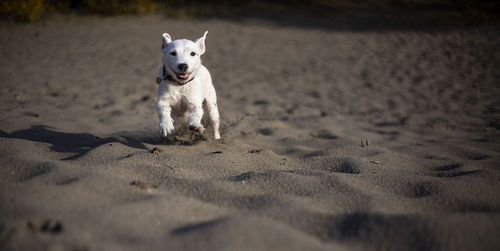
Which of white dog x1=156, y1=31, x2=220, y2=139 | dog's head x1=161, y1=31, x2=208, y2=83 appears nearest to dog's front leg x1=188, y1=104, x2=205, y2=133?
white dog x1=156, y1=31, x2=220, y2=139

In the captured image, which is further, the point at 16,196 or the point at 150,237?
the point at 16,196

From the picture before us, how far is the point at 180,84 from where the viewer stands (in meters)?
3.82

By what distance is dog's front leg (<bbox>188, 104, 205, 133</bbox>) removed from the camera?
355 cm

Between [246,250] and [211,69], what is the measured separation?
30.9ft

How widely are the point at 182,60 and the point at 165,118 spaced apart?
2.18ft

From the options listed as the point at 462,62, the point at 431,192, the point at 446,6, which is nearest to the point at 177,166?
the point at 431,192

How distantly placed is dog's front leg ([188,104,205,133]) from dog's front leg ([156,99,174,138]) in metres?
0.22

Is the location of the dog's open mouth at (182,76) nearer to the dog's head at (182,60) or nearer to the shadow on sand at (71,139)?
the dog's head at (182,60)

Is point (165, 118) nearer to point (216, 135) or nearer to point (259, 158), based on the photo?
point (216, 135)

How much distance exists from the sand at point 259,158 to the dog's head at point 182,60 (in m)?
0.81

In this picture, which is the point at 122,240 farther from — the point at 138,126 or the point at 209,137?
the point at 138,126

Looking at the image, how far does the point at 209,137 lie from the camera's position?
4.34m

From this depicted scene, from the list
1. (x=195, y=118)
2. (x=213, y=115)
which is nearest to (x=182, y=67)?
(x=195, y=118)

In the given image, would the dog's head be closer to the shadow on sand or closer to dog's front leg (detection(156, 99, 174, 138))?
dog's front leg (detection(156, 99, 174, 138))
